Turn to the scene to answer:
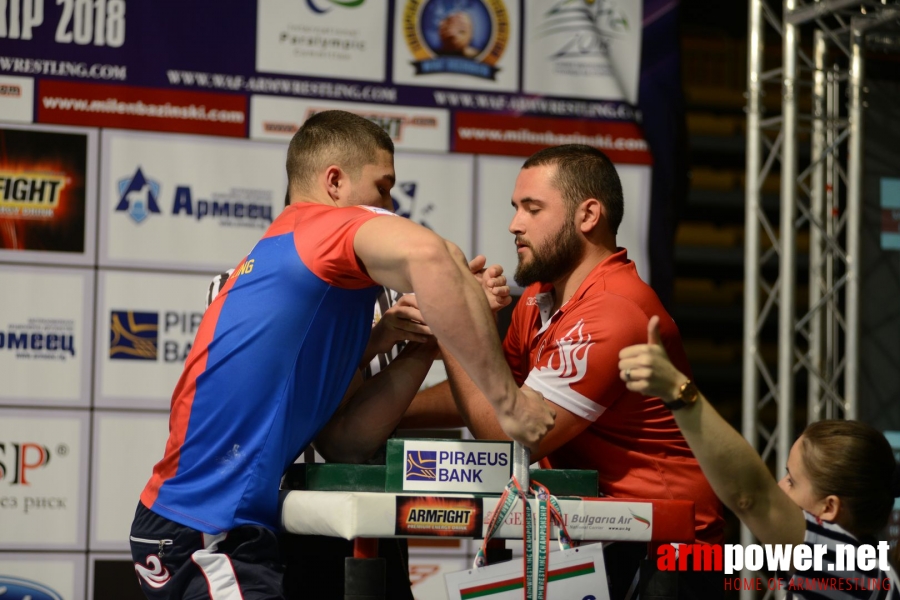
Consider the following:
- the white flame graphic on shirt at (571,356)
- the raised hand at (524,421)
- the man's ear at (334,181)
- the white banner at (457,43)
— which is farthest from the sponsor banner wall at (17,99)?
the raised hand at (524,421)

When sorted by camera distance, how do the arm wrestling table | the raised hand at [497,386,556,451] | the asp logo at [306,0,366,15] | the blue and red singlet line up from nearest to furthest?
1. the arm wrestling table
2. the raised hand at [497,386,556,451]
3. the blue and red singlet
4. the asp logo at [306,0,366,15]

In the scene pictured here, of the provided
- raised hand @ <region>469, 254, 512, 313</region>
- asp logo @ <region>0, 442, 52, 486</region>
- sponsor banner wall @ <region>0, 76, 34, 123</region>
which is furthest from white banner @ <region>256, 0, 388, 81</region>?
raised hand @ <region>469, 254, 512, 313</region>

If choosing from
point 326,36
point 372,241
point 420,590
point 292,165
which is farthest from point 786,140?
point 372,241

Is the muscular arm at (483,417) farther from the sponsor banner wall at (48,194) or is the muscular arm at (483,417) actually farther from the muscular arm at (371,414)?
the sponsor banner wall at (48,194)

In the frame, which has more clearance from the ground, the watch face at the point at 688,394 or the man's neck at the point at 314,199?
the man's neck at the point at 314,199

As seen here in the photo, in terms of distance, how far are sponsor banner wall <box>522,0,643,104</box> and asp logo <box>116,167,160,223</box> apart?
5.74 ft

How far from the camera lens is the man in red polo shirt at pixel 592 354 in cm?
210

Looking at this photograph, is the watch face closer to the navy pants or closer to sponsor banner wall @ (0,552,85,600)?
the navy pants

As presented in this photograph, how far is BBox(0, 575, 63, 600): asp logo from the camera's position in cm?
411

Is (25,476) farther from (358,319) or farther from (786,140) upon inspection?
(786,140)

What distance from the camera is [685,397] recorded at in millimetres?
1719

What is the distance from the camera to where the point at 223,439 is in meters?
1.90

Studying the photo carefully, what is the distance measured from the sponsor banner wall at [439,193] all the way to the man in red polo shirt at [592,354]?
1.99m

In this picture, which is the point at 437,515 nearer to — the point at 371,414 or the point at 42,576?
the point at 371,414
